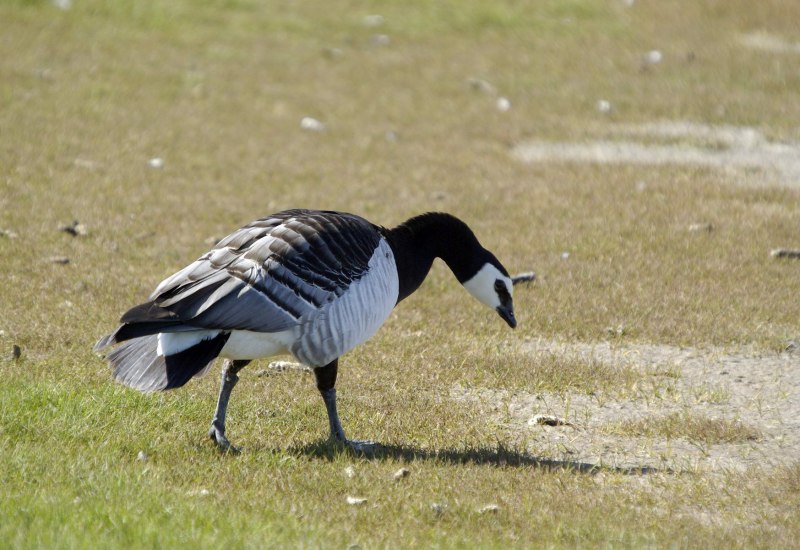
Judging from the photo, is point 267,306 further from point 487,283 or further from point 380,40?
point 380,40

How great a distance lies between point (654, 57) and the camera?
61.5ft

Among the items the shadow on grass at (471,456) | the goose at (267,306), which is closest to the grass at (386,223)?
the shadow on grass at (471,456)

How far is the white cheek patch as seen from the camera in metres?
7.30

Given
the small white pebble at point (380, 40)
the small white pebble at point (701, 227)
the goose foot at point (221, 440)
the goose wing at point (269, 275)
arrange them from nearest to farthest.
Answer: the goose wing at point (269, 275), the goose foot at point (221, 440), the small white pebble at point (701, 227), the small white pebble at point (380, 40)

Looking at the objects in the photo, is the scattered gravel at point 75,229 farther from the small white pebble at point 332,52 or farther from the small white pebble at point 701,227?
the small white pebble at point 332,52

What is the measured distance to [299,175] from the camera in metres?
13.1

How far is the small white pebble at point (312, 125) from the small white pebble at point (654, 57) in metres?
6.42

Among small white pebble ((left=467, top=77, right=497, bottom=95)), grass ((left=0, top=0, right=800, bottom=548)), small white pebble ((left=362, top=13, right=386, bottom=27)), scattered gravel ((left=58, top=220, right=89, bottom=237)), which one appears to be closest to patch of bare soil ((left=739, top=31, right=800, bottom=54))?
grass ((left=0, top=0, right=800, bottom=548))

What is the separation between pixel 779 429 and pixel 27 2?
1568 centimetres

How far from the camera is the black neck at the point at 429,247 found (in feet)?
23.0

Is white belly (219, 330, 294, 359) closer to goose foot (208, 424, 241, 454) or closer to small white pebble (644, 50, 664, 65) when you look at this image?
goose foot (208, 424, 241, 454)

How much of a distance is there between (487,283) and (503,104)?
31.4ft

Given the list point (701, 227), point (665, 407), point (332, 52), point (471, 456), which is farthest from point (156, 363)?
point (332, 52)

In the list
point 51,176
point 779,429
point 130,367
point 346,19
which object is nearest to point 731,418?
point 779,429
